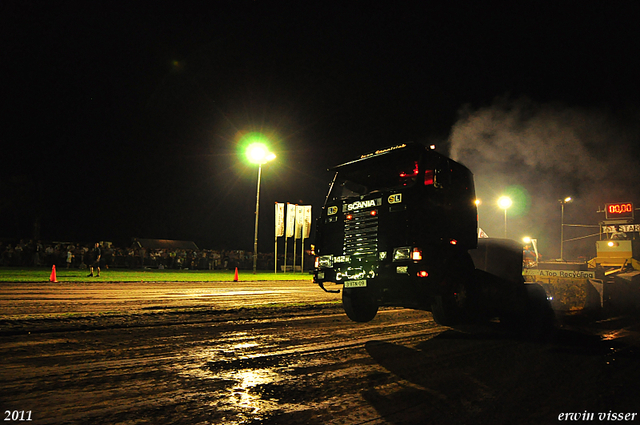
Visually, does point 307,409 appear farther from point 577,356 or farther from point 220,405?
point 577,356

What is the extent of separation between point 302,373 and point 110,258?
33372mm

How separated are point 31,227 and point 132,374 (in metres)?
56.1

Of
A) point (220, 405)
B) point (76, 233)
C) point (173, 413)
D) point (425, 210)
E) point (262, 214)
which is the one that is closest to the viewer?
point (173, 413)

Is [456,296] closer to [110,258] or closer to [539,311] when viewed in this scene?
[539,311]

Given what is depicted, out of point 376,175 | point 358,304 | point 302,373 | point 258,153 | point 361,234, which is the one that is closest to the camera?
point 302,373

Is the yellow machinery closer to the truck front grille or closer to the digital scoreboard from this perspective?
the truck front grille

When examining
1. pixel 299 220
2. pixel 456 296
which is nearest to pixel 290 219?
pixel 299 220

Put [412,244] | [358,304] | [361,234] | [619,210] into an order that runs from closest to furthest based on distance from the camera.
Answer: [412,244] < [361,234] < [358,304] < [619,210]

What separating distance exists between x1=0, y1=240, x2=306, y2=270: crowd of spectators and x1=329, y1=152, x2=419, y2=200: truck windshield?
2716cm

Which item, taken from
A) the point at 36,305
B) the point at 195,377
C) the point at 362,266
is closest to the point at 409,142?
the point at 362,266

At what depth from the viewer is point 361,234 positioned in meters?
7.77

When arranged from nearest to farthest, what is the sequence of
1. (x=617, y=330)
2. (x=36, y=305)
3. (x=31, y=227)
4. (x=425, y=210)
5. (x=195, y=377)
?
(x=195, y=377)
(x=425, y=210)
(x=617, y=330)
(x=36, y=305)
(x=31, y=227)

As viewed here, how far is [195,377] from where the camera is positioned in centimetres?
456

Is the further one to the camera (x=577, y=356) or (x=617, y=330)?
(x=617, y=330)
